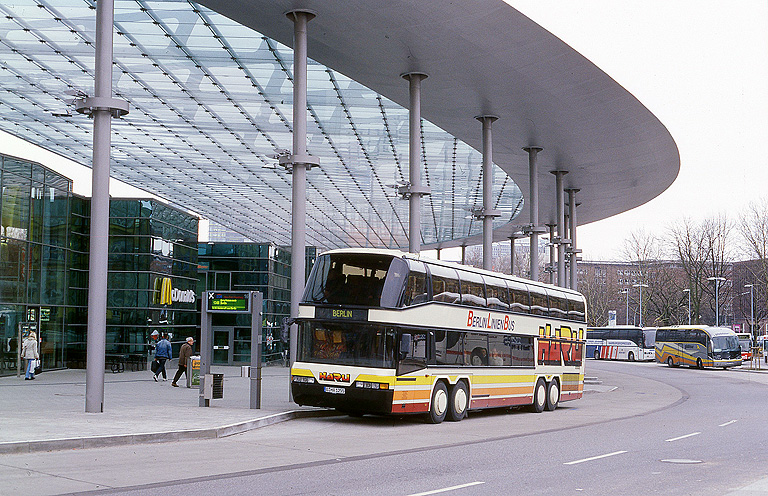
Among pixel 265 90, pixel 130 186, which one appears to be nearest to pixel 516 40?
pixel 265 90

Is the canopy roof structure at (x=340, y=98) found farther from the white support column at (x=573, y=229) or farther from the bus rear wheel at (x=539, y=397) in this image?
the bus rear wheel at (x=539, y=397)

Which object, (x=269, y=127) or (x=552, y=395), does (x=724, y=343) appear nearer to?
(x=552, y=395)

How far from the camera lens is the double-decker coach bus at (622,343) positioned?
248 feet

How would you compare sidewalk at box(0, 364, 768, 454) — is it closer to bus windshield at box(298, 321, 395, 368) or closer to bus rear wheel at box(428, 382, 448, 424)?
bus windshield at box(298, 321, 395, 368)

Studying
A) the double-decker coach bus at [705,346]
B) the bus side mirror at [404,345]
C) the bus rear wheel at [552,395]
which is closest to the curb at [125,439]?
the bus side mirror at [404,345]

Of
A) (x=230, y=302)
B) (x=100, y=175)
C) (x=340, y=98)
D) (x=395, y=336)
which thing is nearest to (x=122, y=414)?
(x=230, y=302)

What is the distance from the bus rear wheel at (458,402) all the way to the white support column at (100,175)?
8.15m

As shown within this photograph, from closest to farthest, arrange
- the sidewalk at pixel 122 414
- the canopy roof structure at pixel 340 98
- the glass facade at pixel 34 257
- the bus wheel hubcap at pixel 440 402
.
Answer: the sidewalk at pixel 122 414, the bus wheel hubcap at pixel 440 402, the canopy roof structure at pixel 340 98, the glass facade at pixel 34 257

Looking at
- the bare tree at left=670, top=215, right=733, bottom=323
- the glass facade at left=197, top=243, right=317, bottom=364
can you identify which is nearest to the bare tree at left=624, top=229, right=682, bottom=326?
the bare tree at left=670, top=215, right=733, bottom=323

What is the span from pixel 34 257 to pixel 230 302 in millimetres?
14796

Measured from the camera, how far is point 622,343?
77.3 metres

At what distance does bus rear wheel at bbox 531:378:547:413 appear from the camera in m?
25.2

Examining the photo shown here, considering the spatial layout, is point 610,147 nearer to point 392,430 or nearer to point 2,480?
point 392,430

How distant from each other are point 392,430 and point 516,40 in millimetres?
11087
